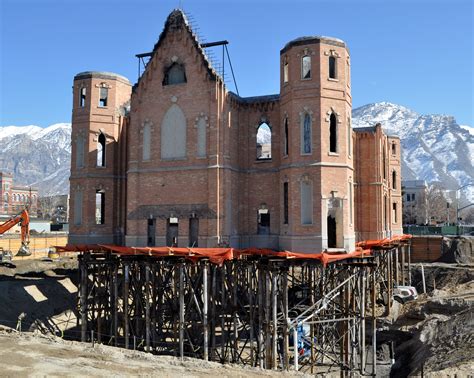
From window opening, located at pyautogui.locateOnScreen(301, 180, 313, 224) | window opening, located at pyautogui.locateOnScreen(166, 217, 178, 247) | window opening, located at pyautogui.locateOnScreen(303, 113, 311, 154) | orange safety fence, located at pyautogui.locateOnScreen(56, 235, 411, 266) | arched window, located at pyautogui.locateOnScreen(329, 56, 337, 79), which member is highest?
arched window, located at pyautogui.locateOnScreen(329, 56, 337, 79)

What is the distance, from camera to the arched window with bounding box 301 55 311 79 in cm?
2833

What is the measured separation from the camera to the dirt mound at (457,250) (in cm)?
5325

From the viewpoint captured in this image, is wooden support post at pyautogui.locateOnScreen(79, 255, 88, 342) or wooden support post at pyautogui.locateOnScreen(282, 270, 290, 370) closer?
wooden support post at pyautogui.locateOnScreen(282, 270, 290, 370)

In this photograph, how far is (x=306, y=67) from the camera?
29141mm

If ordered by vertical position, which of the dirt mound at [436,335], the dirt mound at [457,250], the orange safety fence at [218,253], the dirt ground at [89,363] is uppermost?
the orange safety fence at [218,253]

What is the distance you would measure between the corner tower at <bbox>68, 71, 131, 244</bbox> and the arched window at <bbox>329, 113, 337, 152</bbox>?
14996 mm

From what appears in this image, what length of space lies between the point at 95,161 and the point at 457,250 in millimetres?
39803

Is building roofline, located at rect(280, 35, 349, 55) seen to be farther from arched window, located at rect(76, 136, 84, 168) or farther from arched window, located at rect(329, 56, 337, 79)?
arched window, located at rect(76, 136, 84, 168)

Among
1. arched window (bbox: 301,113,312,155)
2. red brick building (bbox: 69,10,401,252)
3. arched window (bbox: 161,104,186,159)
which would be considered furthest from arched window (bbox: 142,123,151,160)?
arched window (bbox: 301,113,312,155)

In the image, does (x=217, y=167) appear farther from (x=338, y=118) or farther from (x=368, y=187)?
(x=368, y=187)

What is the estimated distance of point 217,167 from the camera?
2884 cm

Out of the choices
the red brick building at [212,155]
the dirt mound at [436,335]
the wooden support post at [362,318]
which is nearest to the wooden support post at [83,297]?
the red brick building at [212,155]

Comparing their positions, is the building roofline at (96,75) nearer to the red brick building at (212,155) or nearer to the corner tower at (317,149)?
the red brick building at (212,155)

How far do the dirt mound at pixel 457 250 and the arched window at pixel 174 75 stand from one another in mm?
37950
